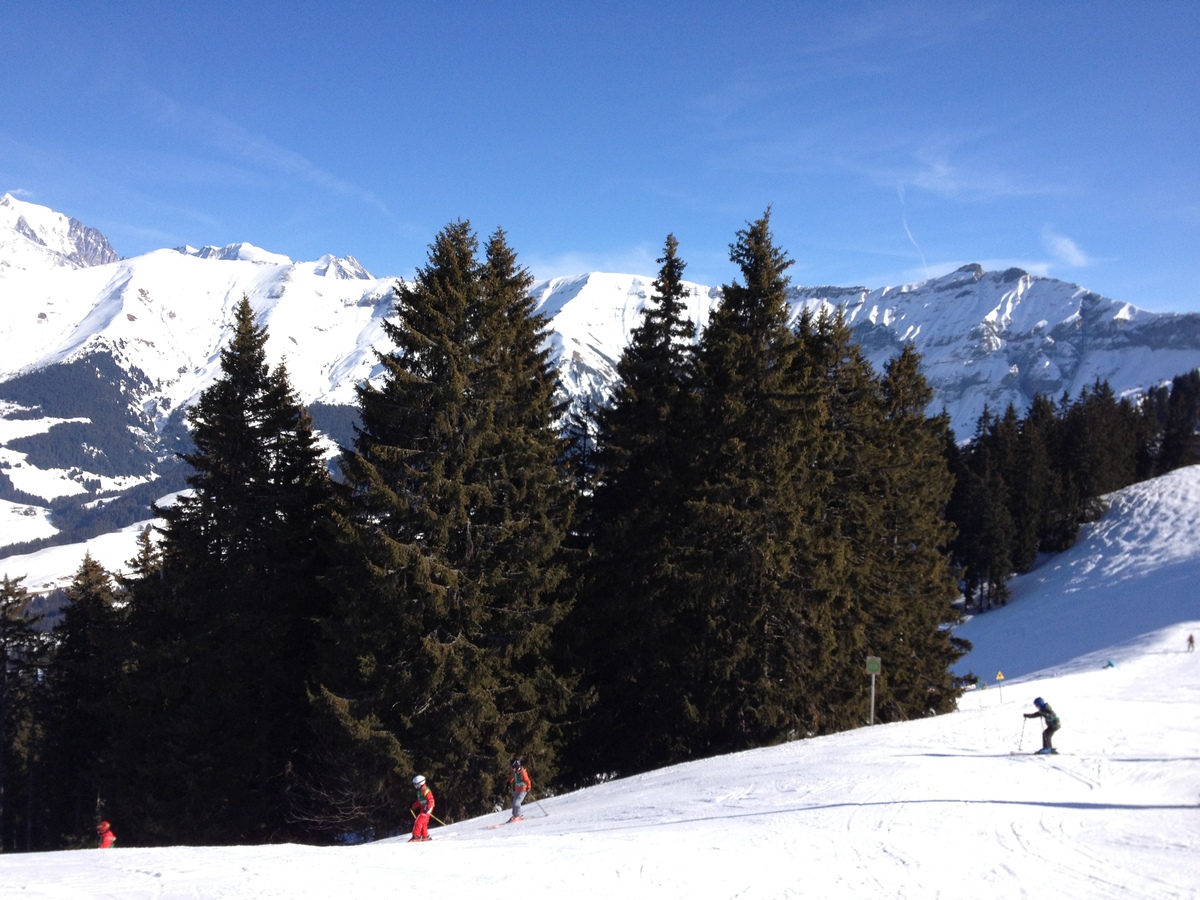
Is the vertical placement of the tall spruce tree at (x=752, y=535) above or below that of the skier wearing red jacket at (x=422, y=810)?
above

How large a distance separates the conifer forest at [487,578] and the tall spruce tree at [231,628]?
0.24 feet

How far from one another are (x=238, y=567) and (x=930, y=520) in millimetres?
22669

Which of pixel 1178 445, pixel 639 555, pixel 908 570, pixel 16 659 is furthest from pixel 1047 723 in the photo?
pixel 1178 445

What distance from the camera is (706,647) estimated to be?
21844 millimetres

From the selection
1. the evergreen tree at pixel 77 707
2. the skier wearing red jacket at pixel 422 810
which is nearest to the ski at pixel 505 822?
the skier wearing red jacket at pixel 422 810

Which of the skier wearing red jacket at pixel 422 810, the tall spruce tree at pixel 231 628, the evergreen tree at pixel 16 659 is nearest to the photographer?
the skier wearing red jacket at pixel 422 810

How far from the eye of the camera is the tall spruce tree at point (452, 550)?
1911 centimetres

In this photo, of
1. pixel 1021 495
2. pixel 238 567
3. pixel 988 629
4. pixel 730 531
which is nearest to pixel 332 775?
pixel 238 567

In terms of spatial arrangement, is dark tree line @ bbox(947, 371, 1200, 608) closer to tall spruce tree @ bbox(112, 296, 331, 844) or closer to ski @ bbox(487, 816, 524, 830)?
tall spruce tree @ bbox(112, 296, 331, 844)

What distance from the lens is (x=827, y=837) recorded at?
41.8ft

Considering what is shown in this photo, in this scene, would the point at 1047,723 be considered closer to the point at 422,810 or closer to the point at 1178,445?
the point at 422,810

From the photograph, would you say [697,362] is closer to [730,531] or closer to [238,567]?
[730,531]

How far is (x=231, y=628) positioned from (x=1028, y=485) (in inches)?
2644

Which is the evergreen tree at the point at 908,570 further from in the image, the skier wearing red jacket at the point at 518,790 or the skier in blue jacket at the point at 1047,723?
the skier wearing red jacket at the point at 518,790
